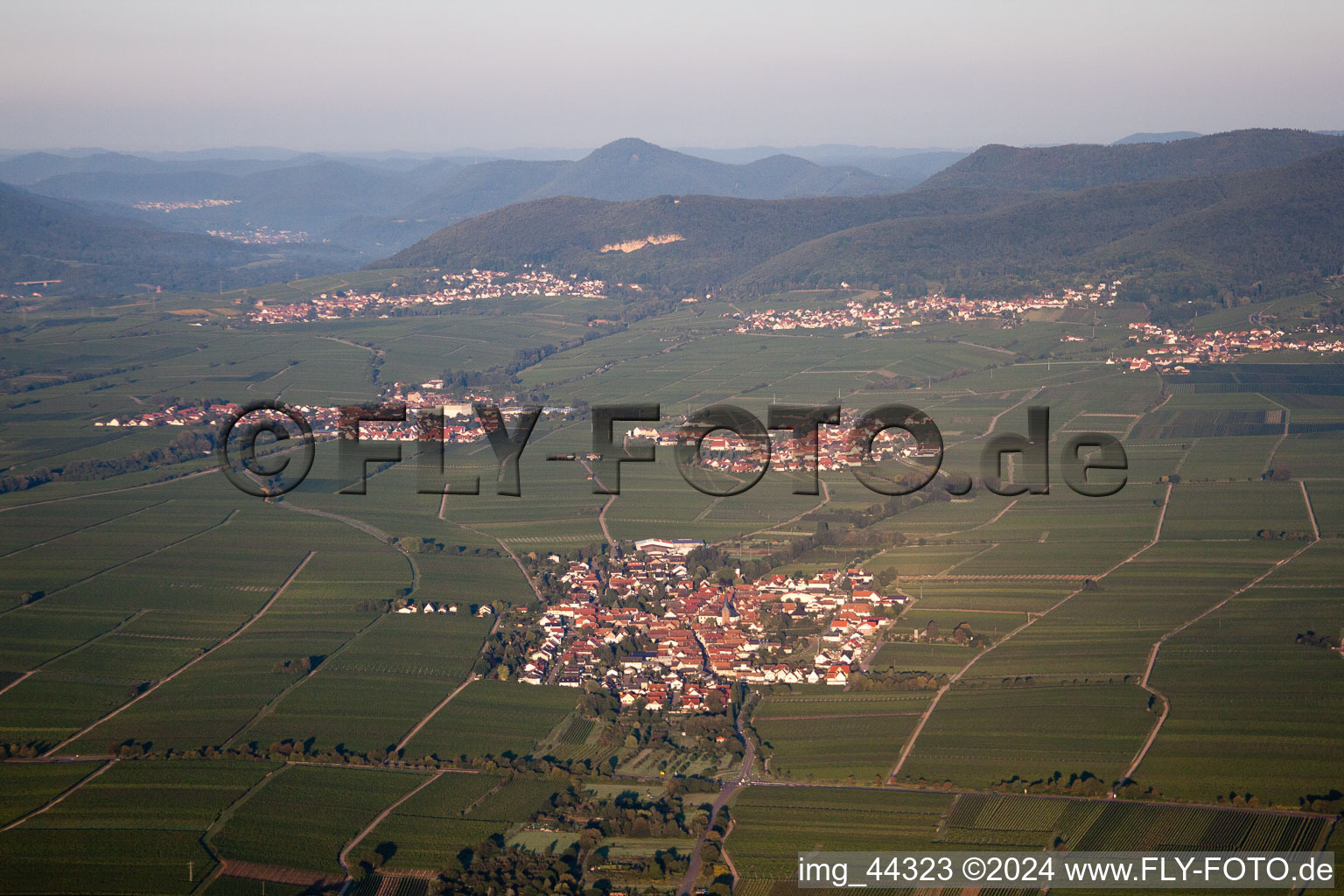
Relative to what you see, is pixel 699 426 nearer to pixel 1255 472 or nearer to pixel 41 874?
pixel 1255 472

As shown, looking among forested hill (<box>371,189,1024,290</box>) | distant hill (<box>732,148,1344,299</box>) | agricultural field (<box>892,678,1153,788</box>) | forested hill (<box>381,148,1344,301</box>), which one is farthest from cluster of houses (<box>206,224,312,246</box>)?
agricultural field (<box>892,678,1153,788</box>)

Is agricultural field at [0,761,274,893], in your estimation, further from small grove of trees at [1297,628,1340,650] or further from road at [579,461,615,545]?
small grove of trees at [1297,628,1340,650]

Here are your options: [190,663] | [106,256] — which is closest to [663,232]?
[106,256]

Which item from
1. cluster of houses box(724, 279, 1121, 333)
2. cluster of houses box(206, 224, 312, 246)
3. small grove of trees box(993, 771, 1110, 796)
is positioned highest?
cluster of houses box(206, 224, 312, 246)

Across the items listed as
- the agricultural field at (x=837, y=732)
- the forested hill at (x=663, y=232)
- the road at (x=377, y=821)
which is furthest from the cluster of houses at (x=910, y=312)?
the road at (x=377, y=821)

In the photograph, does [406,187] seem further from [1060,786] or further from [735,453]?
[1060,786]

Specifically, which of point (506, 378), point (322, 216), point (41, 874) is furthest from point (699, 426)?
point (322, 216)
